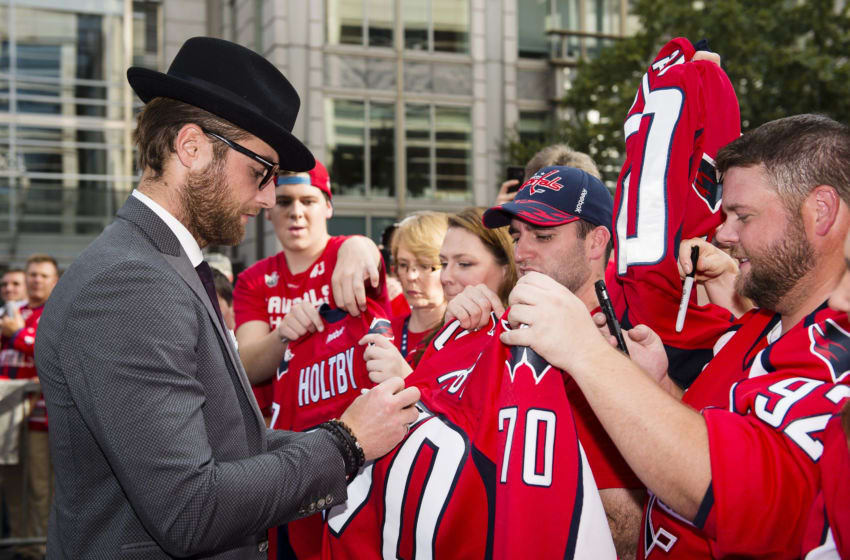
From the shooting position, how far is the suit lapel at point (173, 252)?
2057 millimetres

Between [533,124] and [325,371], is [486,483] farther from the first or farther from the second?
[533,124]

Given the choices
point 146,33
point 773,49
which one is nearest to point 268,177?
point 773,49

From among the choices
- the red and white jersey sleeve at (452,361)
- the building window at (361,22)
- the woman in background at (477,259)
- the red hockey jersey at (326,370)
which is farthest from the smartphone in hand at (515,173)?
the building window at (361,22)

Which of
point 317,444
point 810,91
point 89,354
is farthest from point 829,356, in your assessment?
point 810,91

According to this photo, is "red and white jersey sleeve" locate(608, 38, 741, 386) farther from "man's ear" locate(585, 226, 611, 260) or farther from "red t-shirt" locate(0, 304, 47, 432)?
"red t-shirt" locate(0, 304, 47, 432)

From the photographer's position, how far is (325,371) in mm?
3598

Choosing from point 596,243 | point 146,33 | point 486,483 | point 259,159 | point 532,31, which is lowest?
point 486,483

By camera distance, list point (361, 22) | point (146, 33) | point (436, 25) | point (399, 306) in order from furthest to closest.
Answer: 1. point (146, 33)
2. point (436, 25)
3. point (361, 22)
4. point (399, 306)

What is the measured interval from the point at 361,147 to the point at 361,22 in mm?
3175

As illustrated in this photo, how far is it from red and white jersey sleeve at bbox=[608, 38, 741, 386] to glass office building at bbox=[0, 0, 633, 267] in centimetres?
1675

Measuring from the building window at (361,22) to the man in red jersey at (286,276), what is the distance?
53.2ft

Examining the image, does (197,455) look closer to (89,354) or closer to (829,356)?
(89,354)

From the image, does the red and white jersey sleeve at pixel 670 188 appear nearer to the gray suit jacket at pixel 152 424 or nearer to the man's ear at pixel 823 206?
the man's ear at pixel 823 206

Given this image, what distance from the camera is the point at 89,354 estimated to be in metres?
1.81
